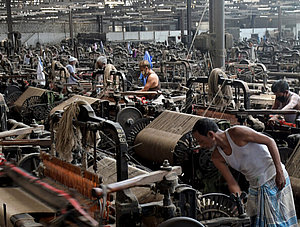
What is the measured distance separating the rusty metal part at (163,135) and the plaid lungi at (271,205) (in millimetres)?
1972

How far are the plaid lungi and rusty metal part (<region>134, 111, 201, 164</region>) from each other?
197 centimetres

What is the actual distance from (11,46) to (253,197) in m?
15.0

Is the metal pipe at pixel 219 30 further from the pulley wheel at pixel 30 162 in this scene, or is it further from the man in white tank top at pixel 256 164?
the man in white tank top at pixel 256 164

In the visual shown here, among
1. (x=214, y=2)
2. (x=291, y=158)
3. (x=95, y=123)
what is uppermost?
(x=214, y=2)

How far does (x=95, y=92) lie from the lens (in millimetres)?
8414

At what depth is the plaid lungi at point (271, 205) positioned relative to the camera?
136 inches

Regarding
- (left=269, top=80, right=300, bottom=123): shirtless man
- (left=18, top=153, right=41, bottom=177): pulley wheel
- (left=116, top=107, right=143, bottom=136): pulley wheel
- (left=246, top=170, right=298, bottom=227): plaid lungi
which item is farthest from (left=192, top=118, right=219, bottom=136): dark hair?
(left=116, top=107, right=143, bottom=136): pulley wheel

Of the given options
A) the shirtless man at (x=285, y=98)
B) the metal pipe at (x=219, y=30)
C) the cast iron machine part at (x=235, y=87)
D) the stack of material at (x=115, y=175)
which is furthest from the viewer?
the metal pipe at (x=219, y=30)

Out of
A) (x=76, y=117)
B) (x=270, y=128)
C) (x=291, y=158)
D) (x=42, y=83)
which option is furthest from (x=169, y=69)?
(x=76, y=117)

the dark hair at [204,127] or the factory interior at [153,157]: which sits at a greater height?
the dark hair at [204,127]

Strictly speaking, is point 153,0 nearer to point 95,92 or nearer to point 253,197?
point 95,92

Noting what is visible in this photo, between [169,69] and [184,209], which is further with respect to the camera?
[169,69]

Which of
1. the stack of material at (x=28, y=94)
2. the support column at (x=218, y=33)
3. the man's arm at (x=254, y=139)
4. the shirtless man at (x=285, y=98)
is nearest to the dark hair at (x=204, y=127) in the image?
the man's arm at (x=254, y=139)

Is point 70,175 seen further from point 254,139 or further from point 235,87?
point 235,87
